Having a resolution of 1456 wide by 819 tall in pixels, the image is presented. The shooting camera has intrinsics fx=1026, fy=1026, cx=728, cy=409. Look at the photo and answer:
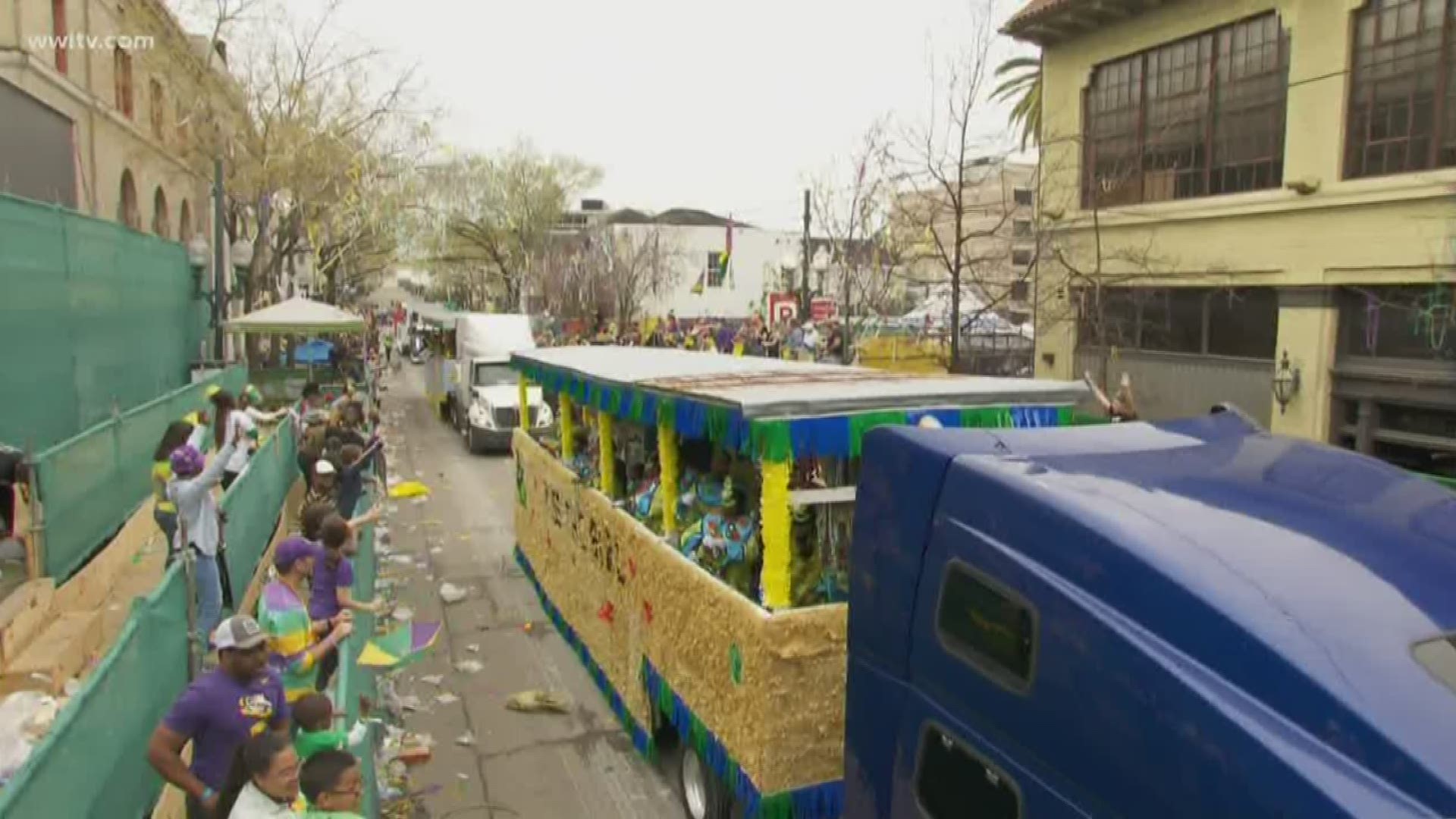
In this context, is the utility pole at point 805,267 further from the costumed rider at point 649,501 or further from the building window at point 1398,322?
the costumed rider at point 649,501

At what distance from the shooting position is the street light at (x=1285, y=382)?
52.4ft

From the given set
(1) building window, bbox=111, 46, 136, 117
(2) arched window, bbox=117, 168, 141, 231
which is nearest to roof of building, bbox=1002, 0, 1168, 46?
(1) building window, bbox=111, 46, 136, 117

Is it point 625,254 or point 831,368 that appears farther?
point 625,254

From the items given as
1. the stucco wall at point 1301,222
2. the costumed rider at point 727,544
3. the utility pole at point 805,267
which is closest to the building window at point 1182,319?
the stucco wall at point 1301,222

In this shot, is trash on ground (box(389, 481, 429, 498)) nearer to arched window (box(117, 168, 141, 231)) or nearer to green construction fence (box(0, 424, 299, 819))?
green construction fence (box(0, 424, 299, 819))

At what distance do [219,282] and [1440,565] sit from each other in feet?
78.9

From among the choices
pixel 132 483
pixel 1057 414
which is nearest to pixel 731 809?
pixel 1057 414

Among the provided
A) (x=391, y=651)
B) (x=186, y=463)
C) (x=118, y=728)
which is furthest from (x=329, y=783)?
(x=186, y=463)

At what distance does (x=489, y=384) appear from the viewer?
21516 millimetres

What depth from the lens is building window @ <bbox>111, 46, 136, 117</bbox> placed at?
27438 millimetres

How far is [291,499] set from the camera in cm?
1452

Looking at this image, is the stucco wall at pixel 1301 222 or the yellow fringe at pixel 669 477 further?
the stucco wall at pixel 1301 222

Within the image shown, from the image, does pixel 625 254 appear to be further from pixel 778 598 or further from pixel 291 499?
pixel 778 598

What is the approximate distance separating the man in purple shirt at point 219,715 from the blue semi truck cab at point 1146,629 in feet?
8.45
